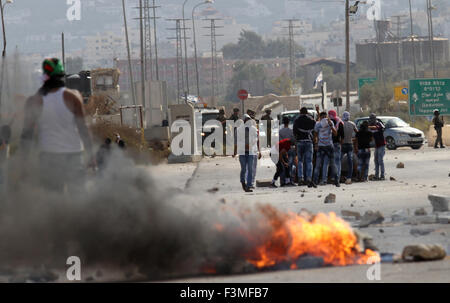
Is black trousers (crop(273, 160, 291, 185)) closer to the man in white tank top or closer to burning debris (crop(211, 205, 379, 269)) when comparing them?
burning debris (crop(211, 205, 379, 269))

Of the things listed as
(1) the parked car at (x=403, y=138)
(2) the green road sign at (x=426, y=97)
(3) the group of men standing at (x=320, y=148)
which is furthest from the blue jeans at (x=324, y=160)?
(2) the green road sign at (x=426, y=97)

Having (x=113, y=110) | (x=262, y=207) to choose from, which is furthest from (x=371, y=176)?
(x=113, y=110)

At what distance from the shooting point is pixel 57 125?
9.45 meters

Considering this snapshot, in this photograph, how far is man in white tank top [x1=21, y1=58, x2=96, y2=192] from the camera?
9438 millimetres

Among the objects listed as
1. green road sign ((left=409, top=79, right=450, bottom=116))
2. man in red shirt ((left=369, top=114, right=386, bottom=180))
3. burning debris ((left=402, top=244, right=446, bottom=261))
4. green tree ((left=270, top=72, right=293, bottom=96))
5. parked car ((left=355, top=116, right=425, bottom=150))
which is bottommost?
parked car ((left=355, top=116, right=425, bottom=150))

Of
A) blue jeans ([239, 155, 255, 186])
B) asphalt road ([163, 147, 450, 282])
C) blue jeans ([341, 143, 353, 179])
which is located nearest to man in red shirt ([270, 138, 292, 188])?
asphalt road ([163, 147, 450, 282])

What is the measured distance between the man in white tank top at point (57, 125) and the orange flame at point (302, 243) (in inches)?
70.3

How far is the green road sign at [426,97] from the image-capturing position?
52438 mm

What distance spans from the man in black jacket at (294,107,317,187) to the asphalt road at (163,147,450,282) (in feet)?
1.92

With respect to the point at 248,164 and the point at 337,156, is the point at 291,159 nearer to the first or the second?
the point at 337,156

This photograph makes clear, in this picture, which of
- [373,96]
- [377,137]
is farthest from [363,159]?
[373,96]

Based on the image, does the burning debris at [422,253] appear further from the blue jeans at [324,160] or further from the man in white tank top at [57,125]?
Result: the blue jeans at [324,160]

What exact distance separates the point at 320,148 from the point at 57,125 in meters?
12.4
